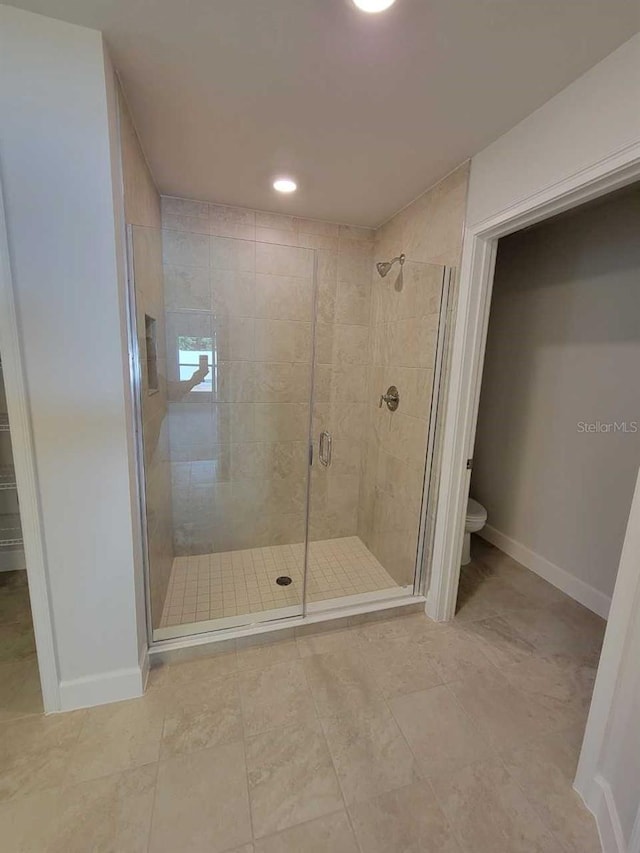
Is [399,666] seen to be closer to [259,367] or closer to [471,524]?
[471,524]

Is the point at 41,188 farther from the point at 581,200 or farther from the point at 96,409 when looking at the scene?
the point at 581,200

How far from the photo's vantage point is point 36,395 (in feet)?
4.16

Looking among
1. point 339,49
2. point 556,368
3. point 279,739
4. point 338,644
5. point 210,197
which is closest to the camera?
point 339,49

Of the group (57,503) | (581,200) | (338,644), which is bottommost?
(338,644)

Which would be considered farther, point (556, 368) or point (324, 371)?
point (324, 371)

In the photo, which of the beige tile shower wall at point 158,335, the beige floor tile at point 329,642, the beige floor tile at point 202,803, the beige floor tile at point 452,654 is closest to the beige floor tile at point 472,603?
the beige floor tile at point 452,654

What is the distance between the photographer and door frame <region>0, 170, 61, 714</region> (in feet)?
3.92

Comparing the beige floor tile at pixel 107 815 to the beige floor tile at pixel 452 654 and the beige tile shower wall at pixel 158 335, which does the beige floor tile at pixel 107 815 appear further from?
the beige floor tile at pixel 452 654

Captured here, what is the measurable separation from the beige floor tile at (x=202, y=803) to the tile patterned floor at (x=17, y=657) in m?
0.68

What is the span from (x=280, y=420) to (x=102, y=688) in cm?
175

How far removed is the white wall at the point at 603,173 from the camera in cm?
108

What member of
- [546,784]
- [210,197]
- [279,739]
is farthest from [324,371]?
[546,784]

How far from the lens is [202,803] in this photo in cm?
120

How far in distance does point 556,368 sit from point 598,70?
1704 mm
